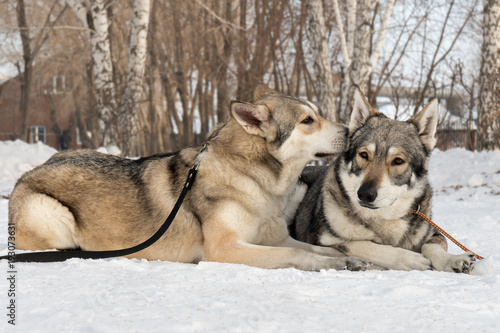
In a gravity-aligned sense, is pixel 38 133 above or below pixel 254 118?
below

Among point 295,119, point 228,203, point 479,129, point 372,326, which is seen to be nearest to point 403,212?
point 295,119

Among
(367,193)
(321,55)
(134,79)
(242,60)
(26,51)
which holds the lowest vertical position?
(367,193)

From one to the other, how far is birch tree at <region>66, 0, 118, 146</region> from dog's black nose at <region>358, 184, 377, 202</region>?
37.5 ft

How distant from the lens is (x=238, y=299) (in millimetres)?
3045

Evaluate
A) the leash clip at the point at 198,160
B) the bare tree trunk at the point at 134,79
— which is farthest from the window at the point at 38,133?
the leash clip at the point at 198,160

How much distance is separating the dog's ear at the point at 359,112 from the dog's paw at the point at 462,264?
4.90 feet

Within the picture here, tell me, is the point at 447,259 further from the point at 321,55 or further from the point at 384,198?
the point at 321,55

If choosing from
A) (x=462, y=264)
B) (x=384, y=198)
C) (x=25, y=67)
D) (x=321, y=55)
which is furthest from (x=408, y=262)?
(x=25, y=67)

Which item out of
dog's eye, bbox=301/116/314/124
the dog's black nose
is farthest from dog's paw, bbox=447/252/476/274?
dog's eye, bbox=301/116/314/124

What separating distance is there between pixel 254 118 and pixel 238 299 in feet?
6.35

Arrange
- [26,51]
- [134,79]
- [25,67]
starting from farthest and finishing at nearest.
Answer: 1. [25,67]
2. [26,51]
3. [134,79]

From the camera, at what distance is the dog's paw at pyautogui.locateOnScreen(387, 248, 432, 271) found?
411 centimetres

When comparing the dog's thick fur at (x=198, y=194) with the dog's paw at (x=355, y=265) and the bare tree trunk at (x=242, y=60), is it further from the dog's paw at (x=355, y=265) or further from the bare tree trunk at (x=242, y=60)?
the bare tree trunk at (x=242, y=60)

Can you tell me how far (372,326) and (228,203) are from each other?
1.93 m
